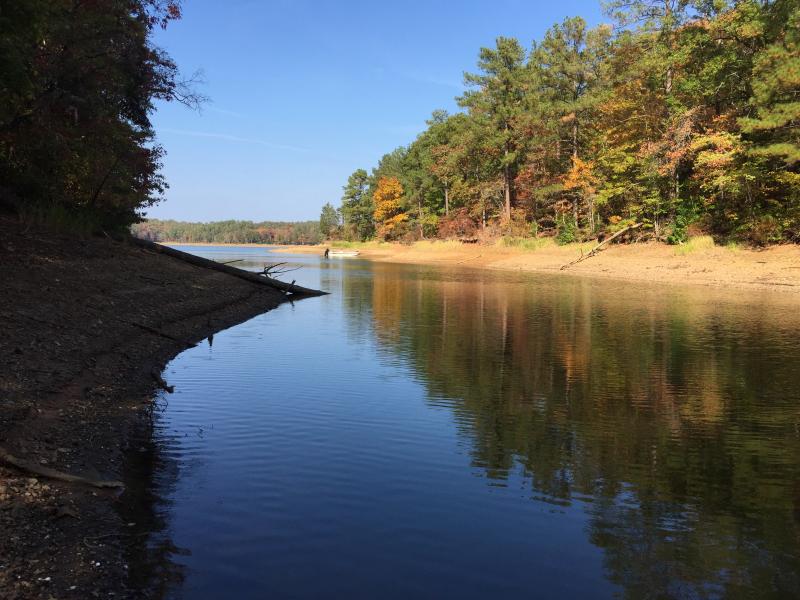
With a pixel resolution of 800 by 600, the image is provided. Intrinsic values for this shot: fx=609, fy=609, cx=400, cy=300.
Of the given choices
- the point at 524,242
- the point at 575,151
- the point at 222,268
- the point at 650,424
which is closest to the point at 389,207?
the point at 524,242

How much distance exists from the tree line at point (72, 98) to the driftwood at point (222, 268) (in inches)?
90.9

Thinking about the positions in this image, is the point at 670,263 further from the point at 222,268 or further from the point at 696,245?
the point at 222,268

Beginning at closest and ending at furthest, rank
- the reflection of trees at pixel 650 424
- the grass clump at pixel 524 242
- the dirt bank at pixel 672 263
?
1. the reflection of trees at pixel 650 424
2. the dirt bank at pixel 672 263
3. the grass clump at pixel 524 242

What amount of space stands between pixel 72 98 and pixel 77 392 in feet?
33.5

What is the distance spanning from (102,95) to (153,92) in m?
2.89

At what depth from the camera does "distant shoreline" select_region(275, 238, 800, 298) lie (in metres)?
32.2

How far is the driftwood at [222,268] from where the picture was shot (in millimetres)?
26875

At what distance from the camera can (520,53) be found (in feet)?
221

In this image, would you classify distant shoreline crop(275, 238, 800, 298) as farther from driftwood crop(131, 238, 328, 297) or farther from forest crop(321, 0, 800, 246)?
driftwood crop(131, 238, 328, 297)

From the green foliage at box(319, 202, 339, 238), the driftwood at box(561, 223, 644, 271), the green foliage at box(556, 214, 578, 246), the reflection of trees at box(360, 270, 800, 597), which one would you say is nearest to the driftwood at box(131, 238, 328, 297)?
the reflection of trees at box(360, 270, 800, 597)

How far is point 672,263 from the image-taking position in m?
39.2

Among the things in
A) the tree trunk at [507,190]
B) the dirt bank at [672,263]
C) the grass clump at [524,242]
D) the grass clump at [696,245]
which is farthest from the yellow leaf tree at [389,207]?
the grass clump at [696,245]

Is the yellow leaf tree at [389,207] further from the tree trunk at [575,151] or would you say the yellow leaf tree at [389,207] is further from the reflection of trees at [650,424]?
the reflection of trees at [650,424]

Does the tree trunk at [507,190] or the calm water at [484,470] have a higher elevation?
the tree trunk at [507,190]
